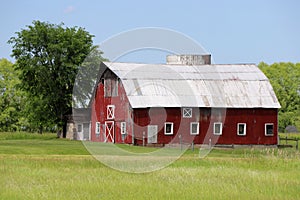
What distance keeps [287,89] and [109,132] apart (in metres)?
46.7

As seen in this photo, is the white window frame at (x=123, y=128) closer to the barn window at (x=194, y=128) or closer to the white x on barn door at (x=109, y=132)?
the white x on barn door at (x=109, y=132)

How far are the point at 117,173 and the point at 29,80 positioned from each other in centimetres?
4365

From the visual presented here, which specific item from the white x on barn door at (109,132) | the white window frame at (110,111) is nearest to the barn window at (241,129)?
the white x on barn door at (109,132)

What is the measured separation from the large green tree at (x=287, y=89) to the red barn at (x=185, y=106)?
3825 centimetres

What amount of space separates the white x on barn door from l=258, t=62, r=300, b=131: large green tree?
141 feet

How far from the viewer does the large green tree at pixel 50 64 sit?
208ft

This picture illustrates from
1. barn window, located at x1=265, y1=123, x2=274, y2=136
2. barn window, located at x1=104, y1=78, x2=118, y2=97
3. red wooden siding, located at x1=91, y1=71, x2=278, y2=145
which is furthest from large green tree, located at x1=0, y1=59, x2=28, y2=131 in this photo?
barn window, located at x1=265, y1=123, x2=274, y2=136

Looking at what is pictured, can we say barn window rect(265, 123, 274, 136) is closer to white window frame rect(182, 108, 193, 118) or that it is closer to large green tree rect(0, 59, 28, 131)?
white window frame rect(182, 108, 193, 118)

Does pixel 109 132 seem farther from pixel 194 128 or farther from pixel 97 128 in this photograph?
pixel 194 128

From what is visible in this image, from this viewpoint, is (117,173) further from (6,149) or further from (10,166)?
(6,149)

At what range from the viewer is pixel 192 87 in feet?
175

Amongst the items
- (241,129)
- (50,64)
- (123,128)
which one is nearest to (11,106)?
(50,64)

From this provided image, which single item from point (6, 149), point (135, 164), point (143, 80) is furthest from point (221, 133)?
point (135, 164)

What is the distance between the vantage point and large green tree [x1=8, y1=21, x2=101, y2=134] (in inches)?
2494
